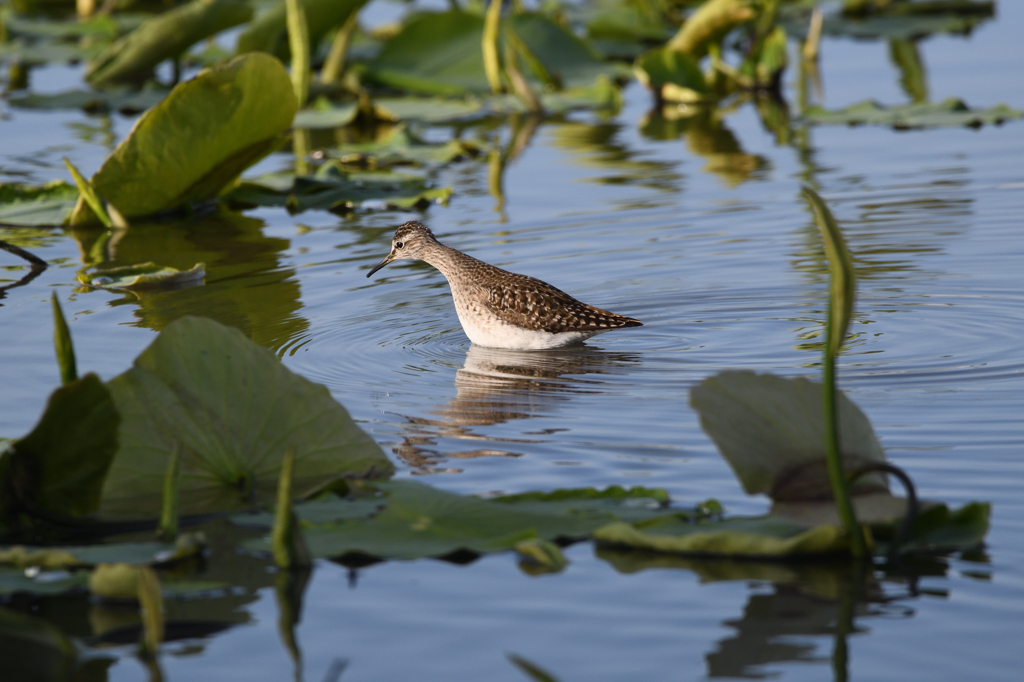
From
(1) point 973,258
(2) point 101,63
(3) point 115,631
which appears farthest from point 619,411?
(2) point 101,63

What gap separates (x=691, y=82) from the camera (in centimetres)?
1563

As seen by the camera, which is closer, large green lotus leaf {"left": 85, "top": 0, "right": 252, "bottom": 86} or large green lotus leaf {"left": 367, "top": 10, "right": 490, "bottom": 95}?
large green lotus leaf {"left": 85, "top": 0, "right": 252, "bottom": 86}

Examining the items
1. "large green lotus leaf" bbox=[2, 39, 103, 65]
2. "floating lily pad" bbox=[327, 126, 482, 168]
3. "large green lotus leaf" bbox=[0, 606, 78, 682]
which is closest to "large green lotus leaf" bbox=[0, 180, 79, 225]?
"floating lily pad" bbox=[327, 126, 482, 168]

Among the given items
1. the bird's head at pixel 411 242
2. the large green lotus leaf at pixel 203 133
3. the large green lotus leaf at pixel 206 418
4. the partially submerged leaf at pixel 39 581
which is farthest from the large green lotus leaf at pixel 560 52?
the partially submerged leaf at pixel 39 581

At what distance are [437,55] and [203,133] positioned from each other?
24.7ft

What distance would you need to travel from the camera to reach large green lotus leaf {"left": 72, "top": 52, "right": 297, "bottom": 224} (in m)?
9.29

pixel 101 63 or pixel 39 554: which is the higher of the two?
pixel 101 63

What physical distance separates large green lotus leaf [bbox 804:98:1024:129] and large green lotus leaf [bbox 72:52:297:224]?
20.5 feet

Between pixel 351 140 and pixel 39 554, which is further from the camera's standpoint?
pixel 351 140

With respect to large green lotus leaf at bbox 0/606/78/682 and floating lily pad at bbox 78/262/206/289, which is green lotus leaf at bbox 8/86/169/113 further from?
large green lotus leaf at bbox 0/606/78/682

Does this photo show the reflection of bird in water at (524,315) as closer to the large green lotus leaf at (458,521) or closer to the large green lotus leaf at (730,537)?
the large green lotus leaf at (458,521)

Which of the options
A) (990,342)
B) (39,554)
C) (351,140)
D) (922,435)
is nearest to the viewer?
(39,554)

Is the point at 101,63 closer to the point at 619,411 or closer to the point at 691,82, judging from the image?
the point at 691,82

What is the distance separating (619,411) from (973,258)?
404 cm
